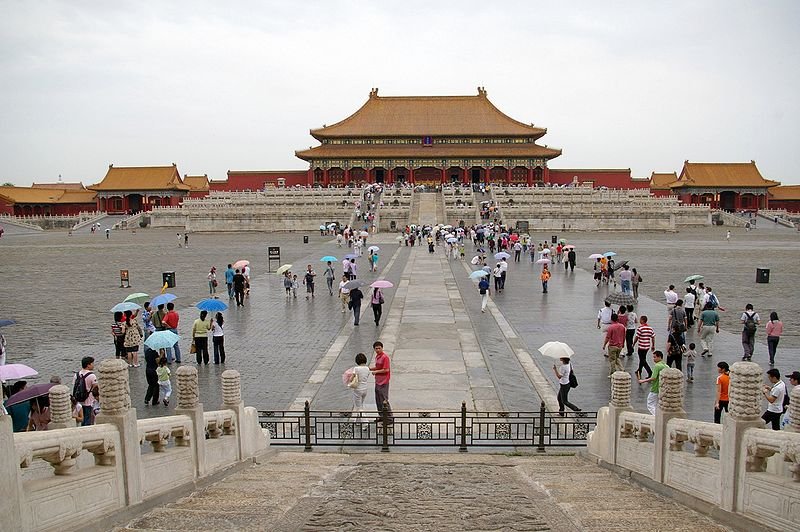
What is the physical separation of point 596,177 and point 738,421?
77.7m

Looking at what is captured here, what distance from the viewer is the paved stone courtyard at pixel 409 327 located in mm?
11023

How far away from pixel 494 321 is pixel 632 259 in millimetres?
18009

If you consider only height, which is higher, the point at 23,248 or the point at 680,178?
the point at 680,178

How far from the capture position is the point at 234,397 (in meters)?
7.50

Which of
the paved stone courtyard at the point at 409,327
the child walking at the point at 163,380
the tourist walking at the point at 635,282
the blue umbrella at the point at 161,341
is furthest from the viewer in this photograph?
the tourist walking at the point at 635,282

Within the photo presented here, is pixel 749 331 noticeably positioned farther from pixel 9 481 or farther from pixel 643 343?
pixel 9 481

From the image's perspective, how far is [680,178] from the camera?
8094 centimetres

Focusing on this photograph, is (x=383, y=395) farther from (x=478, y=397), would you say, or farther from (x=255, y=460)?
(x=255, y=460)

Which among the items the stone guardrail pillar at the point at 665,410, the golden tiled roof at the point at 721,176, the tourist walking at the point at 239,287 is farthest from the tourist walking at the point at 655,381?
the golden tiled roof at the point at 721,176

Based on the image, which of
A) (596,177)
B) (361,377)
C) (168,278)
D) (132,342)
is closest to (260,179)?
(596,177)

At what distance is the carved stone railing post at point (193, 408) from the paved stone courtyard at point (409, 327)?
12.3ft

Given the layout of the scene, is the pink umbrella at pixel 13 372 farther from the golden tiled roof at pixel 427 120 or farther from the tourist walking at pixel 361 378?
the golden tiled roof at pixel 427 120

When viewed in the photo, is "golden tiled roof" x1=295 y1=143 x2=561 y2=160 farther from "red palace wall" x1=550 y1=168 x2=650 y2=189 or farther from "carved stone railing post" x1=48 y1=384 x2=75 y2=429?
"carved stone railing post" x1=48 y1=384 x2=75 y2=429

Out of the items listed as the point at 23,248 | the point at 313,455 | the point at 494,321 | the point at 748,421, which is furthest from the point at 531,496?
the point at 23,248
